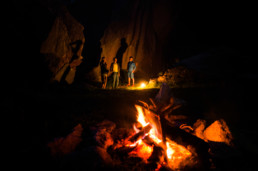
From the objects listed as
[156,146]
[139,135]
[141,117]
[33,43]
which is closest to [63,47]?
[33,43]

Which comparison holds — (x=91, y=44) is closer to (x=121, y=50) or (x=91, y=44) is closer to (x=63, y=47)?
(x=121, y=50)

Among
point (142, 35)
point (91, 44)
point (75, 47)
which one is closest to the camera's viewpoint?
point (75, 47)

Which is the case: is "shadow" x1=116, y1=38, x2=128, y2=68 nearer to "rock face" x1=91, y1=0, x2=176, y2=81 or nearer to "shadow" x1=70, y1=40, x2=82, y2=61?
"rock face" x1=91, y1=0, x2=176, y2=81

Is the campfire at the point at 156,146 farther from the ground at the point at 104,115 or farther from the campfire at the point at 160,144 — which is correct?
the ground at the point at 104,115

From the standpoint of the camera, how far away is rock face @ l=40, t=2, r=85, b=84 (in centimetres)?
923

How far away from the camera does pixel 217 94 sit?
582 cm

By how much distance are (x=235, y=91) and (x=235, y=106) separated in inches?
24.0

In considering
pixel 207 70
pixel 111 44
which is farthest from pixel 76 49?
pixel 207 70

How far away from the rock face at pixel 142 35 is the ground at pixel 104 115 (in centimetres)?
702

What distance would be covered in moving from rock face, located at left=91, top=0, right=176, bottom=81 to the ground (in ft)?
23.0

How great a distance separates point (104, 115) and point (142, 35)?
1047 cm

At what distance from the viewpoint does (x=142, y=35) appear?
44.2 ft

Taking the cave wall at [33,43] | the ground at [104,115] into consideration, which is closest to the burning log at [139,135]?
the ground at [104,115]

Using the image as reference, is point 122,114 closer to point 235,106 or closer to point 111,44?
point 235,106
